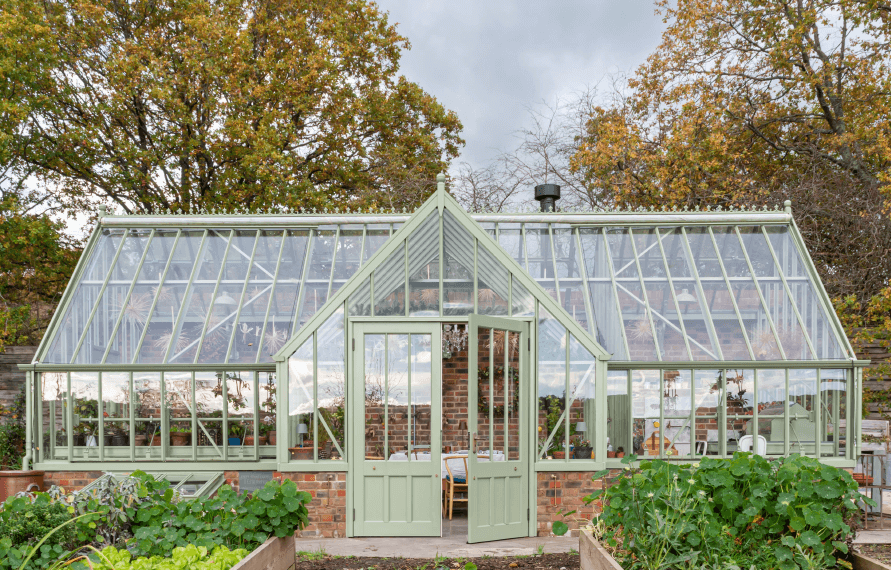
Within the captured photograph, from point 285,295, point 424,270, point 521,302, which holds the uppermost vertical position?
point 424,270

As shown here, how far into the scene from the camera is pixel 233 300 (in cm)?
775

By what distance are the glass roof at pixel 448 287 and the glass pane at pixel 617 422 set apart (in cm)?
47

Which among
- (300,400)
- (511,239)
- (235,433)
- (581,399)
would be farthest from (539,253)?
(235,433)

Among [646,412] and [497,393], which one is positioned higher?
[497,393]

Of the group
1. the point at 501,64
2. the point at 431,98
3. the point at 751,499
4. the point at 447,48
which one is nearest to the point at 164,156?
the point at 431,98

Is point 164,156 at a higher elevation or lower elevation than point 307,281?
higher

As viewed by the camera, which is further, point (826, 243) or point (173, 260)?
point (826, 243)

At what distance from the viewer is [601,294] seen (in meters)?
7.68

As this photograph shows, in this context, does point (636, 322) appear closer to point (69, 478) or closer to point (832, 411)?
point (832, 411)

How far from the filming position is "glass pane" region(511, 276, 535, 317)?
6715 millimetres

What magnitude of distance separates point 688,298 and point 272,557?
18.4 feet

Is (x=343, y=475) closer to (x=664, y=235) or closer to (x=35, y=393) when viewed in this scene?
(x=35, y=393)

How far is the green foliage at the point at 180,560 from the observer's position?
379 centimetres

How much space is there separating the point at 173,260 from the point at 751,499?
732 centimetres
